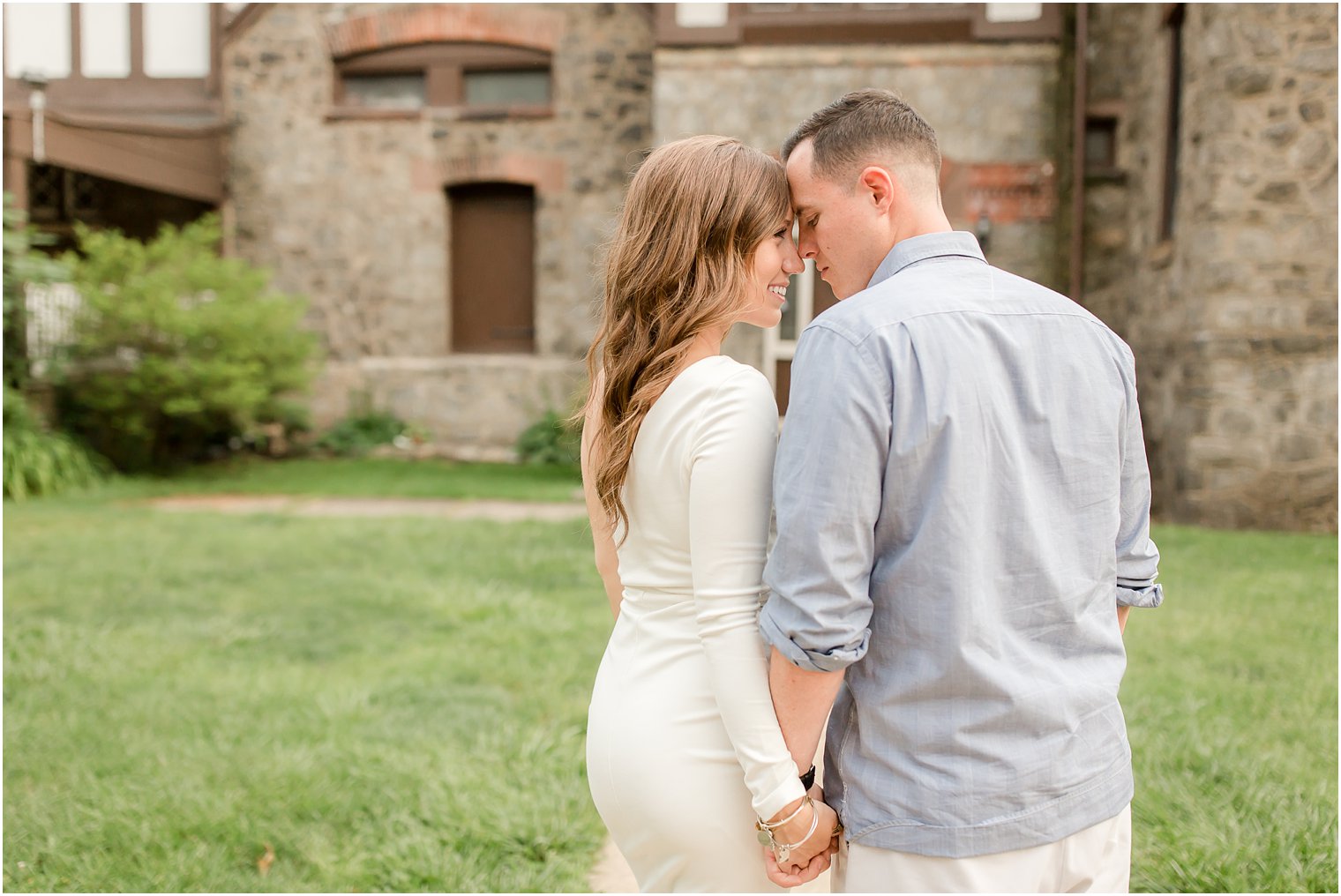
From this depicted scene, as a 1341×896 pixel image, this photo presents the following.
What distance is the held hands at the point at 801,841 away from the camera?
1.45 m

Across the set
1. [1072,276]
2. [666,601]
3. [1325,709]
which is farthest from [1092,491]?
[1072,276]

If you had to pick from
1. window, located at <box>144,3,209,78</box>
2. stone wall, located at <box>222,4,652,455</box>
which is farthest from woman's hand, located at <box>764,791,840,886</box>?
window, located at <box>144,3,209,78</box>

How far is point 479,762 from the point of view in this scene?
350 centimetres

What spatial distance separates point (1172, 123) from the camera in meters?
8.71

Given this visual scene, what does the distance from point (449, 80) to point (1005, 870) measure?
1270 centimetres

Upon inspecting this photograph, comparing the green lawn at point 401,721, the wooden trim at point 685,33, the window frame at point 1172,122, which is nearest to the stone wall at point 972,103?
the wooden trim at point 685,33

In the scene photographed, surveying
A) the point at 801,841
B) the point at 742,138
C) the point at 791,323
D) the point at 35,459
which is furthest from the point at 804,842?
the point at 35,459

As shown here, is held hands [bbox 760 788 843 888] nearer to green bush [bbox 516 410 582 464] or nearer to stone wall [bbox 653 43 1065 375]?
stone wall [bbox 653 43 1065 375]

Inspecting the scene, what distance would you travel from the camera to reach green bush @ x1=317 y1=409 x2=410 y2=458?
12.7 meters

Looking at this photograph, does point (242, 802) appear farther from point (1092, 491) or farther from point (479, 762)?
point (1092, 491)

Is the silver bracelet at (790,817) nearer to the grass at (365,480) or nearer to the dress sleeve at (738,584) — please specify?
the dress sleeve at (738,584)

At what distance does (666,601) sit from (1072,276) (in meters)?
8.72

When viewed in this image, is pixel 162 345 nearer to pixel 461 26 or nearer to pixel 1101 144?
pixel 461 26

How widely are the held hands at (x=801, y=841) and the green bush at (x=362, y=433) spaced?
1190 centimetres
